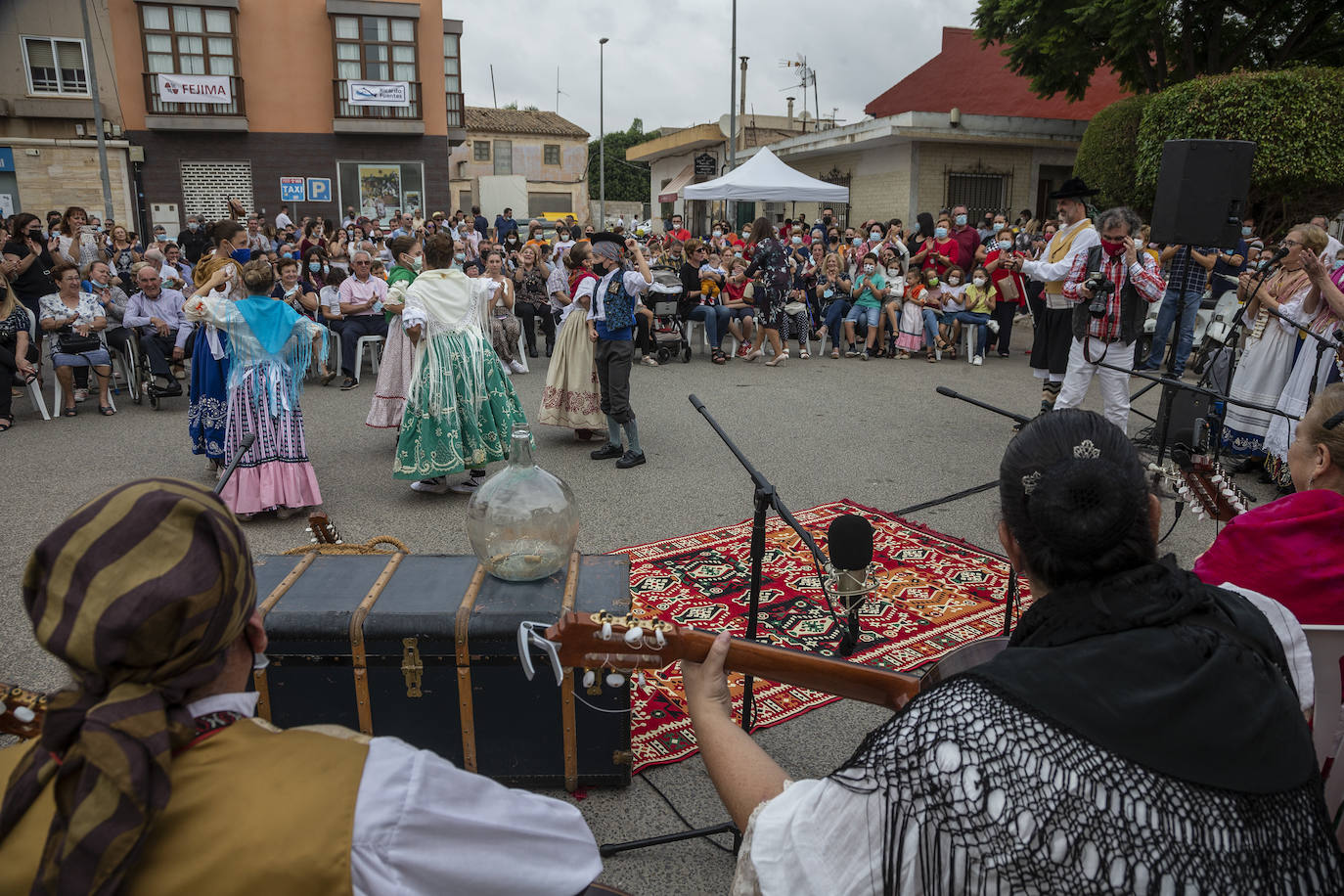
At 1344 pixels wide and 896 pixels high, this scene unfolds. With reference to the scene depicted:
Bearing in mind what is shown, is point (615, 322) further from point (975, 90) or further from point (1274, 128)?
point (975, 90)

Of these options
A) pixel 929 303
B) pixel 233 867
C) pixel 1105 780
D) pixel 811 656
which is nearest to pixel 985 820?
pixel 1105 780

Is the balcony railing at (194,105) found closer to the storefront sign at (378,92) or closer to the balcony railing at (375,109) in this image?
the balcony railing at (375,109)

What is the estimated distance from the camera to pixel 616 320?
7.07 m

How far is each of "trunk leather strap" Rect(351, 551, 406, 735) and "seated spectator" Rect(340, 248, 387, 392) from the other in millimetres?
8298

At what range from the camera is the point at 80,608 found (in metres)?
1.07

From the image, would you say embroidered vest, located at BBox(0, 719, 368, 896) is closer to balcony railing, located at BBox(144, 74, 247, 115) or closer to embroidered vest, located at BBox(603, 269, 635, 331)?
embroidered vest, located at BBox(603, 269, 635, 331)

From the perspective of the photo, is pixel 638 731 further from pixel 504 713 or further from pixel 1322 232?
pixel 1322 232

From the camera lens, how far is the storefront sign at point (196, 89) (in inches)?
915

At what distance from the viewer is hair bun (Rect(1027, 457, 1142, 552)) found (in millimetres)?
1353

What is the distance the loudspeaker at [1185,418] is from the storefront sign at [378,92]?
23022 millimetres

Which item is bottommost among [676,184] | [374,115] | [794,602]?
[794,602]

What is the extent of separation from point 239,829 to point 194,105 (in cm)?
2723

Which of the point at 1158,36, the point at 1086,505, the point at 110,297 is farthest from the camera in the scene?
the point at 1158,36

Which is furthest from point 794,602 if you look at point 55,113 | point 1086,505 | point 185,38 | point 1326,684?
point 55,113
